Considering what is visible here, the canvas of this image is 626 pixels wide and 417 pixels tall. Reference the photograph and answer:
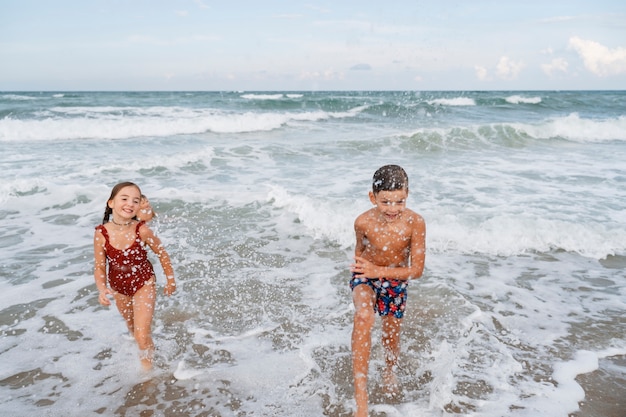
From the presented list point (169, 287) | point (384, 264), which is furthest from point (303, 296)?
point (384, 264)

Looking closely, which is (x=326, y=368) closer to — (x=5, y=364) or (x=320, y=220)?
(x=5, y=364)

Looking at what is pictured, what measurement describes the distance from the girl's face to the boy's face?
5.77 feet

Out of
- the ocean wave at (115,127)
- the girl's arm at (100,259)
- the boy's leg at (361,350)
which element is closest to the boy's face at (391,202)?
the boy's leg at (361,350)

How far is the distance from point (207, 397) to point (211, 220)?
433 centimetres

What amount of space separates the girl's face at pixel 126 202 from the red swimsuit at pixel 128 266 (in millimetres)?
156

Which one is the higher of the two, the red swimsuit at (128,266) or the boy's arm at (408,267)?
the boy's arm at (408,267)

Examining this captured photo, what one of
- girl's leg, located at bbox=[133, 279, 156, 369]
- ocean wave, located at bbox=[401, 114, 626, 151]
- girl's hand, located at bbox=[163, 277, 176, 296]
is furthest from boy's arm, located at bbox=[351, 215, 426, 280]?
ocean wave, located at bbox=[401, 114, 626, 151]

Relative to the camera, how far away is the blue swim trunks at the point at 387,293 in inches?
119

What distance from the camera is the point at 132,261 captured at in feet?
11.4

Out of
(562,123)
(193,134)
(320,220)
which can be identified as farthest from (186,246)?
(562,123)

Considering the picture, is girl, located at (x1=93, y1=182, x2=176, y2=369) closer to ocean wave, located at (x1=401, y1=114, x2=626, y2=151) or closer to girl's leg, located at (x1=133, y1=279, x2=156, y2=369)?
girl's leg, located at (x1=133, y1=279, x2=156, y2=369)

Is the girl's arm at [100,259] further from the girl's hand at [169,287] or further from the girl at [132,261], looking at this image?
the girl's hand at [169,287]

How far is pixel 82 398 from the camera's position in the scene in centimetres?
322

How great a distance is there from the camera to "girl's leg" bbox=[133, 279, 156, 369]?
11.5 ft
